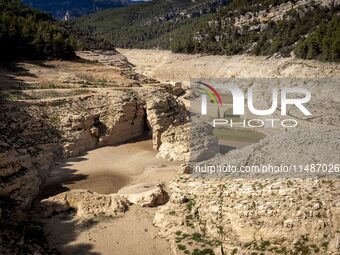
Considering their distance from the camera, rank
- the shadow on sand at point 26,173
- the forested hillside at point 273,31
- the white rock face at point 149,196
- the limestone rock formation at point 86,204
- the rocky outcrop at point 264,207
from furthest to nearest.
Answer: the forested hillside at point 273,31
the white rock face at point 149,196
the limestone rock formation at point 86,204
the shadow on sand at point 26,173
the rocky outcrop at point 264,207

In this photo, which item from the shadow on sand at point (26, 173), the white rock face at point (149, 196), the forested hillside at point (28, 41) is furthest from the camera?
the forested hillside at point (28, 41)

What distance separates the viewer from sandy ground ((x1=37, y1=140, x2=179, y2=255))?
22406mm

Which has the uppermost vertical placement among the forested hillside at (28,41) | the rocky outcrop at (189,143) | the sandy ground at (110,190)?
the forested hillside at (28,41)

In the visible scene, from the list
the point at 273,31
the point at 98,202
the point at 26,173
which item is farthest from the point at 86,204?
the point at 273,31

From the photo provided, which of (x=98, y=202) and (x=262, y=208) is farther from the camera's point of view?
(x=98, y=202)

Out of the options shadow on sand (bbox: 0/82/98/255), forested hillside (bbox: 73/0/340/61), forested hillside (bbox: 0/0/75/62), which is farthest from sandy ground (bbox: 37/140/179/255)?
forested hillside (bbox: 73/0/340/61)

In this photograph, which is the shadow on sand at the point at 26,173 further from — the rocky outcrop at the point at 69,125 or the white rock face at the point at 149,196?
the white rock face at the point at 149,196

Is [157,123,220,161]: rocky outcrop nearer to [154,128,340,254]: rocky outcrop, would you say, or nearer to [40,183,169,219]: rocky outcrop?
[40,183,169,219]: rocky outcrop

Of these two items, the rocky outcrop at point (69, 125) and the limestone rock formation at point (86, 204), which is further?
the rocky outcrop at point (69, 125)

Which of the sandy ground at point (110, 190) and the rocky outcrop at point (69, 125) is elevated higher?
the rocky outcrop at point (69, 125)

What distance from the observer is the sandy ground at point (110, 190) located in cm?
2241

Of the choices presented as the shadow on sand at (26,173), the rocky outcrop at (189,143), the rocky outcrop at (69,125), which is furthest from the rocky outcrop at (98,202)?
the rocky outcrop at (189,143)

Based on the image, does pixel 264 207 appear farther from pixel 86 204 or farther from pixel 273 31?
pixel 273 31

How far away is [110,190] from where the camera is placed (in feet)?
100
